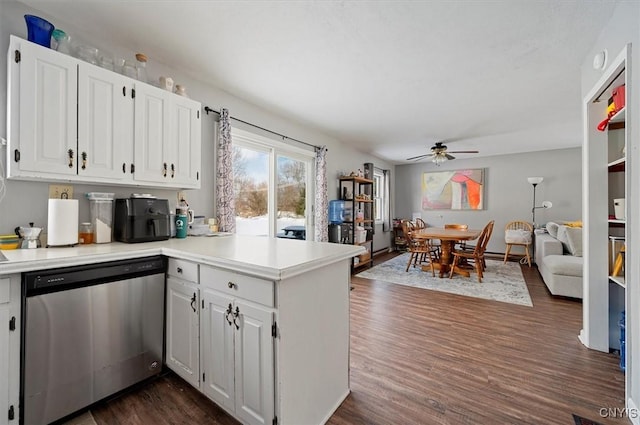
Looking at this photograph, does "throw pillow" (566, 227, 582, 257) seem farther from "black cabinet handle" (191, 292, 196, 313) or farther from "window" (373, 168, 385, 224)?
"black cabinet handle" (191, 292, 196, 313)

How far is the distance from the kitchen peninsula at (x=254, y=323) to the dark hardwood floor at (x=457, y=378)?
0.18 meters

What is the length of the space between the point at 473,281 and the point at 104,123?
4.85 meters

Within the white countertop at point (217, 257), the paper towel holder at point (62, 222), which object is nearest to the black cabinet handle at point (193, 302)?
the white countertop at point (217, 257)

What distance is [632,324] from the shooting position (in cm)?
146

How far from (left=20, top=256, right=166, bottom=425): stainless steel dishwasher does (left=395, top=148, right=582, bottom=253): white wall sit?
689 cm

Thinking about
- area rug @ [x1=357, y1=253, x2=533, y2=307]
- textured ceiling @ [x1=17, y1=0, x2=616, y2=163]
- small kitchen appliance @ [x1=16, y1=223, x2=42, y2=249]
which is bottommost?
area rug @ [x1=357, y1=253, x2=533, y2=307]

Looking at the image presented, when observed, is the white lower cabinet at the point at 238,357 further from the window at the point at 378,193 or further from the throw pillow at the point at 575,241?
the window at the point at 378,193

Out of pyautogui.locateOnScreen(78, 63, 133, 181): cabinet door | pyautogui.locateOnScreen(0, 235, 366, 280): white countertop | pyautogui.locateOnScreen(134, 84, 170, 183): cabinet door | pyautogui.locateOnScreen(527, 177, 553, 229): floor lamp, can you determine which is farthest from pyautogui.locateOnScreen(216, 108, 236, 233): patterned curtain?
pyautogui.locateOnScreen(527, 177, 553, 229): floor lamp

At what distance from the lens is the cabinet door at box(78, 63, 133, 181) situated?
1.69m

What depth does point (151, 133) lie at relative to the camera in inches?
79.7

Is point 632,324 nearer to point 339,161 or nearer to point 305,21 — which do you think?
point 305,21

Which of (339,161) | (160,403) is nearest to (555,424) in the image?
(160,403)

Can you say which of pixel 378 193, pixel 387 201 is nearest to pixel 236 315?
pixel 378 193

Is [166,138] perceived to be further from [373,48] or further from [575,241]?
[575,241]
